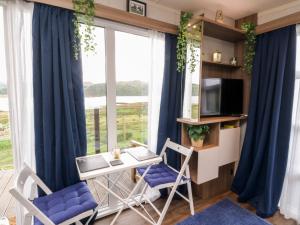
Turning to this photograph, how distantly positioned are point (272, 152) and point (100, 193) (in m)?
2.13

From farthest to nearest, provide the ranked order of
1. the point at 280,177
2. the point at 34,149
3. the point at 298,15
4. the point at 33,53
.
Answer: the point at 280,177 < the point at 298,15 < the point at 34,149 < the point at 33,53

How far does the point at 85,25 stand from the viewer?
1.70 meters

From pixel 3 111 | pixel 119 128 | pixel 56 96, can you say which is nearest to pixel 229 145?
pixel 119 128

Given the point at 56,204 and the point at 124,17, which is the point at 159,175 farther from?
the point at 124,17

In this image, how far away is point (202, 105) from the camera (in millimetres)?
2373

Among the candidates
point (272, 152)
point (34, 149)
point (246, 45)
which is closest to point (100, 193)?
point (34, 149)

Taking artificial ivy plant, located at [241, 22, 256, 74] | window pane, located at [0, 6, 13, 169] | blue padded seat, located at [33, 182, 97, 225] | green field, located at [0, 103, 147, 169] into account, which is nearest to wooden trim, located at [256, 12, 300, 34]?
artificial ivy plant, located at [241, 22, 256, 74]

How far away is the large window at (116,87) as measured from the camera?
199 cm

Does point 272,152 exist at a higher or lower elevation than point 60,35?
lower

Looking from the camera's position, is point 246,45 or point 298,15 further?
point 246,45

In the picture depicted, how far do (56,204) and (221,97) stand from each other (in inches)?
86.5

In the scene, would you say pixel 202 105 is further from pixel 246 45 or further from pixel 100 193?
pixel 100 193

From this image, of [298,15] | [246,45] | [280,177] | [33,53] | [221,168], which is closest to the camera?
[33,53]

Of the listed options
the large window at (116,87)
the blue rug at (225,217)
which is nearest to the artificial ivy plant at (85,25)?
the large window at (116,87)
